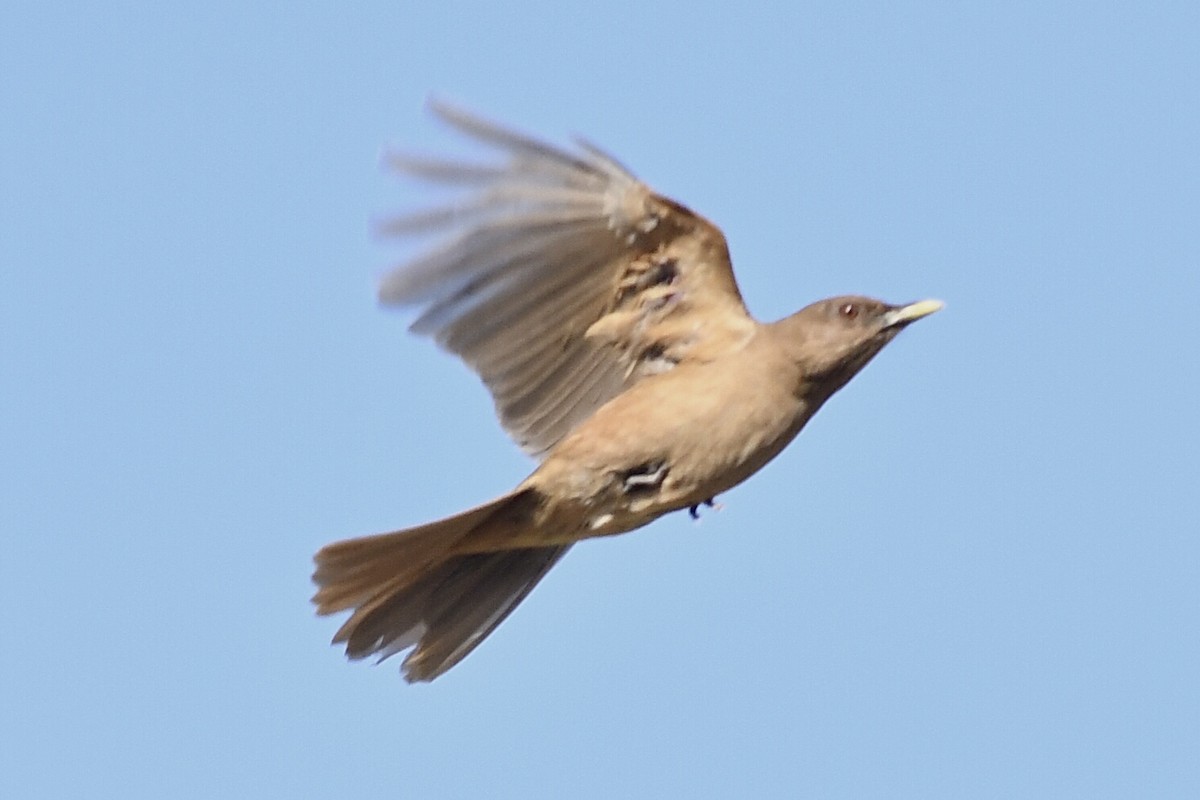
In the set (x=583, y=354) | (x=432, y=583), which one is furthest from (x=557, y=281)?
(x=432, y=583)

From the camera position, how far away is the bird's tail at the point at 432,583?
8.26m

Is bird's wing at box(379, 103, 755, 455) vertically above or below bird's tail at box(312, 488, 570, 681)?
above

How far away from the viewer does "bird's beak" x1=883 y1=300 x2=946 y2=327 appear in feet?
28.8

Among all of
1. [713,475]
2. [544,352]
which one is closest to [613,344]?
[544,352]

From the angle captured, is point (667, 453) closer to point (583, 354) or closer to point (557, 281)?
point (583, 354)

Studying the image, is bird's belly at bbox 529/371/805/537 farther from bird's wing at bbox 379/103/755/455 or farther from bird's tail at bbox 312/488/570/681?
bird's wing at bbox 379/103/755/455

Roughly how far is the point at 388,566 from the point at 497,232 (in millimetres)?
1371

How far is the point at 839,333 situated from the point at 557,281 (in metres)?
1.15

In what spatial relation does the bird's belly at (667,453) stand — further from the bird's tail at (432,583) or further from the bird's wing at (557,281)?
the bird's wing at (557,281)

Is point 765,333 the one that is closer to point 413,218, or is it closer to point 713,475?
point 713,475

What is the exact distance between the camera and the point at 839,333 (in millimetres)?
8648

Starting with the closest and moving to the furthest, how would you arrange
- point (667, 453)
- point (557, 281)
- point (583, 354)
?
1. point (667, 453)
2. point (557, 281)
3. point (583, 354)

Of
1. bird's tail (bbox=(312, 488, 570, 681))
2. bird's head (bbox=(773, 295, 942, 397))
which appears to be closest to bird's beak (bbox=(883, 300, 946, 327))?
bird's head (bbox=(773, 295, 942, 397))

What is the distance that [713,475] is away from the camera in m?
8.28
